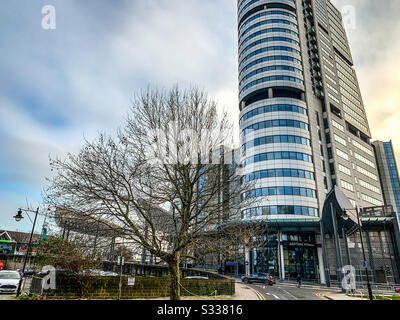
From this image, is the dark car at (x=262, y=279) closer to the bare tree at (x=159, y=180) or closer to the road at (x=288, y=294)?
the road at (x=288, y=294)

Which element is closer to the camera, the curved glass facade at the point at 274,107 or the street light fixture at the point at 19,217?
the street light fixture at the point at 19,217

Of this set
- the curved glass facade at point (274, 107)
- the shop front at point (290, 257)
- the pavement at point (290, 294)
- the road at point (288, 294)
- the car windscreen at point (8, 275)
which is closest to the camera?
the car windscreen at point (8, 275)

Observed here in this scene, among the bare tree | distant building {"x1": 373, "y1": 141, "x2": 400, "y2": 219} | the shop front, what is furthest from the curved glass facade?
distant building {"x1": 373, "y1": 141, "x2": 400, "y2": 219}

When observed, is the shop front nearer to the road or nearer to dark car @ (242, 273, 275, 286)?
dark car @ (242, 273, 275, 286)

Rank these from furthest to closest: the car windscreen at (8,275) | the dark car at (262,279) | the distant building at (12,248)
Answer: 1. the distant building at (12,248)
2. the dark car at (262,279)
3. the car windscreen at (8,275)

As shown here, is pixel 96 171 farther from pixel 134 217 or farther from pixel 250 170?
pixel 250 170

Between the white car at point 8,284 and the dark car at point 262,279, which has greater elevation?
the white car at point 8,284

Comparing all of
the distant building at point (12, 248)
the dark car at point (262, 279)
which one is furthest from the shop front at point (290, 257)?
the distant building at point (12, 248)

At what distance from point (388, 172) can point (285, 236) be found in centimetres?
9065

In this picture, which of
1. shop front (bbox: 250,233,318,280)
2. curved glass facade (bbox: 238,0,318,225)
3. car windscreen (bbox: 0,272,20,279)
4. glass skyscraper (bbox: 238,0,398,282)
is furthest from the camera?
curved glass facade (bbox: 238,0,318,225)

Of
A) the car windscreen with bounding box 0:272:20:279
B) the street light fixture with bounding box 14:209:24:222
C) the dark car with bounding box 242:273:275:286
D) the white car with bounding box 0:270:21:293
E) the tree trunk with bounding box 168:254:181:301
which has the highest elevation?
the street light fixture with bounding box 14:209:24:222

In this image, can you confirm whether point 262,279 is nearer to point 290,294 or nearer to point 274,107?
point 290,294
